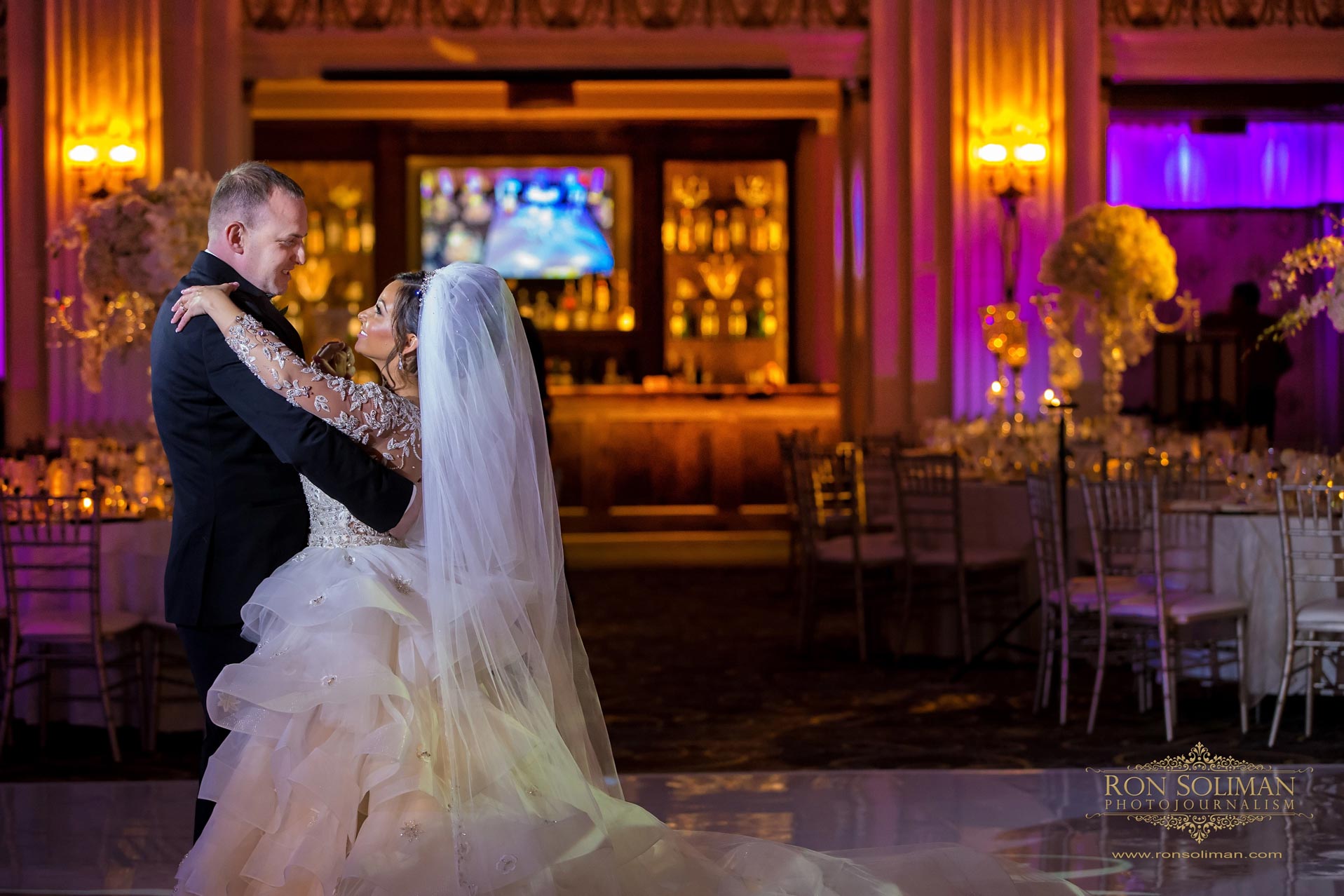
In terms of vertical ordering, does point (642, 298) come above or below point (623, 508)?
above

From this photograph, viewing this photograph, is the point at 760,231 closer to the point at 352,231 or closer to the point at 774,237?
the point at 774,237

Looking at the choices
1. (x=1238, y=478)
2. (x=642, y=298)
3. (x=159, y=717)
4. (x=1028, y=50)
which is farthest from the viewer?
(x=642, y=298)

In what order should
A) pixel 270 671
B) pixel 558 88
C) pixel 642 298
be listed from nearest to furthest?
pixel 270 671
pixel 558 88
pixel 642 298

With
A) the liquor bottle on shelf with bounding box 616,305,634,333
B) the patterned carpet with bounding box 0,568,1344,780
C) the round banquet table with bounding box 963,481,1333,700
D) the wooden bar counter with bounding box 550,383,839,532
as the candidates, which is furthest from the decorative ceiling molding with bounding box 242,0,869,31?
the round banquet table with bounding box 963,481,1333,700

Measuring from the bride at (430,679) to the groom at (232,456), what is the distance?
0.20 ft

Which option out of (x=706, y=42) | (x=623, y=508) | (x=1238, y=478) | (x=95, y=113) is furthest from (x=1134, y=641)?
(x=95, y=113)

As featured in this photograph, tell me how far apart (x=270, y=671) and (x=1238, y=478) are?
17.1ft

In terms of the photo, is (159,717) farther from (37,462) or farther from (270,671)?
(270,671)

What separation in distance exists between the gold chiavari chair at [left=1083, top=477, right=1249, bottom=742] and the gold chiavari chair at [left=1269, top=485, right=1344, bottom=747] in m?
0.24

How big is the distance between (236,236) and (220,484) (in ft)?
1.59

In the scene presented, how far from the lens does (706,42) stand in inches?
417

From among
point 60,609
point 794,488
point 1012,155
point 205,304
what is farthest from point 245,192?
point 1012,155

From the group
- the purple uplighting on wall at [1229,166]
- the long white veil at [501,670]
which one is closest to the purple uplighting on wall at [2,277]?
the long white veil at [501,670]

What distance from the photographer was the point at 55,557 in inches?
229
